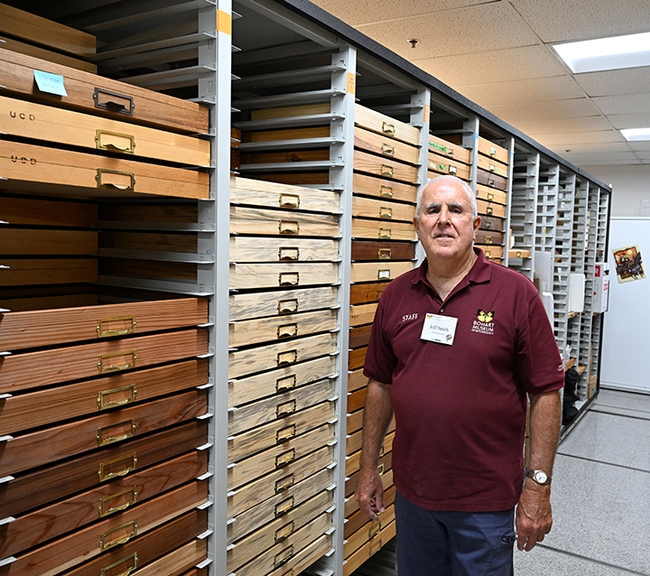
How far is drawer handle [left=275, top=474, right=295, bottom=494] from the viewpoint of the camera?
2004mm

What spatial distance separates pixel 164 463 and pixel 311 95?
1.29 metres

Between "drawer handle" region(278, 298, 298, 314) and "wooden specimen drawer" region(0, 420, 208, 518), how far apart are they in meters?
0.45

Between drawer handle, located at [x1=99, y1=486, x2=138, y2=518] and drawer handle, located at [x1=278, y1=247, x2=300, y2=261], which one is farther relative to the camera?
drawer handle, located at [x1=278, y1=247, x2=300, y2=261]

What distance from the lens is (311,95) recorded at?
211cm

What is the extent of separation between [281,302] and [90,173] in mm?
786

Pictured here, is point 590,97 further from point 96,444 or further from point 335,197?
point 96,444

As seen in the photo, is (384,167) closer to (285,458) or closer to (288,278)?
(288,278)

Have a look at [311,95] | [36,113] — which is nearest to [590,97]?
[311,95]

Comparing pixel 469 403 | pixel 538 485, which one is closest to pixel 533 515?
pixel 538 485

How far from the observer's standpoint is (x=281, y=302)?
6.40ft

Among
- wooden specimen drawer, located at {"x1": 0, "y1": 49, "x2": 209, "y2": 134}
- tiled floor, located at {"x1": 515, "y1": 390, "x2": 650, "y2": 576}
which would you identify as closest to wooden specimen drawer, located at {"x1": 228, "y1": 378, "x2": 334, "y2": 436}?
wooden specimen drawer, located at {"x1": 0, "y1": 49, "x2": 209, "y2": 134}

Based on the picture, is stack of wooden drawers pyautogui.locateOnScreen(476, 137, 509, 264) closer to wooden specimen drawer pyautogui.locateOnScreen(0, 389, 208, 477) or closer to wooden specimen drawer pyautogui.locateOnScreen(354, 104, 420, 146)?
wooden specimen drawer pyautogui.locateOnScreen(354, 104, 420, 146)

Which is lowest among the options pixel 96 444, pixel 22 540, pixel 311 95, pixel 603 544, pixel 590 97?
pixel 603 544

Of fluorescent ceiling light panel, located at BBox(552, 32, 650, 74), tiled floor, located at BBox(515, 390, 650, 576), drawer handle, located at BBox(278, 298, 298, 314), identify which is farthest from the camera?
fluorescent ceiling light panel, located at BBox(552, 32, 650, 74)
